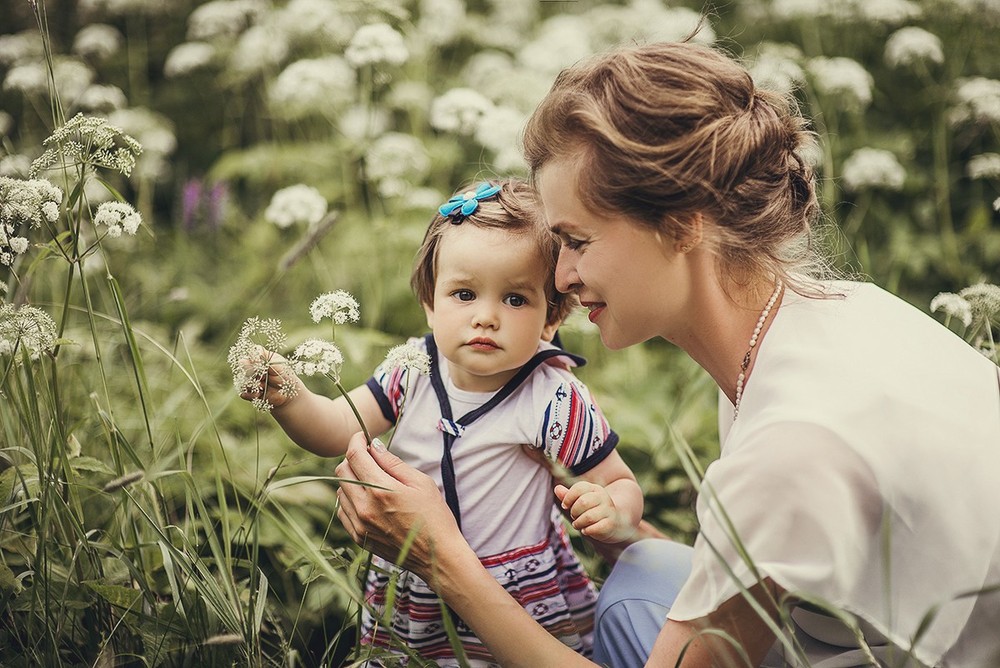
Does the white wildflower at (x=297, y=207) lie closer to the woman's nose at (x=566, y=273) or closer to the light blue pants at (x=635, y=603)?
the woman's nose at (x=566, y=273)

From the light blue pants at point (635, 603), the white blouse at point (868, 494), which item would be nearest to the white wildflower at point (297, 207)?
the light blue pants at point (635, 603)

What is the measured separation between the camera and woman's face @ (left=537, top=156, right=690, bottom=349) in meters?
1.70

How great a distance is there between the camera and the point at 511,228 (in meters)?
1.82

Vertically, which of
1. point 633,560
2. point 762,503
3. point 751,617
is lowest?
point 633,560

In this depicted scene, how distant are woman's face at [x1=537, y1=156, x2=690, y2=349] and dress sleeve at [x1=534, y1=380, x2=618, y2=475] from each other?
19 centimetres

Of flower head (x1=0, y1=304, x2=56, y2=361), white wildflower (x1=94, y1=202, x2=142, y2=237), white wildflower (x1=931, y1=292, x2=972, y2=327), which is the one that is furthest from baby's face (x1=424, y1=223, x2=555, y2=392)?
white wildflower (x1=931, y1=292, x2=972, y2=327)

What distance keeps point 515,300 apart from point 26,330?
0.90m

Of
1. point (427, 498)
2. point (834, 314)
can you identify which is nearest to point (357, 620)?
point (427, 498)

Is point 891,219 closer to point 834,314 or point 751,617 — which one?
point 834,314

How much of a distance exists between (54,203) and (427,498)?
2.88 feet

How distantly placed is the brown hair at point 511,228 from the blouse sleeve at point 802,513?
0.56 m

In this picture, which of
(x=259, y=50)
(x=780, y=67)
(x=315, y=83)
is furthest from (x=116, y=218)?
(x=259, y=50)

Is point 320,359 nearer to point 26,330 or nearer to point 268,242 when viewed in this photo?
point 26,330

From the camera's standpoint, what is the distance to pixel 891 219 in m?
4.11
